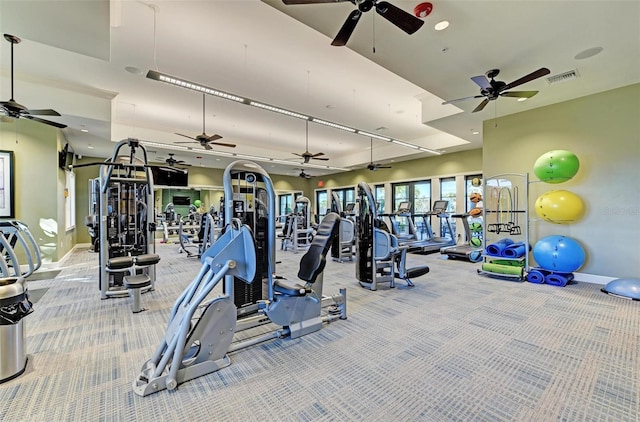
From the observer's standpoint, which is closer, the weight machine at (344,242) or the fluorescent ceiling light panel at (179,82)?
the fluorescent ceiling light panel at (179,82)

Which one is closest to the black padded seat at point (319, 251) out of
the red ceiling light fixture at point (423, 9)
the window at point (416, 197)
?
the red ceiling light fixture at point (423, 9)

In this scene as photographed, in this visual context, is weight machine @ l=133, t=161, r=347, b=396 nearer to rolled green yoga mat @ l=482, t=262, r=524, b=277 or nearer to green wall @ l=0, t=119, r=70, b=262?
rolled green yoga mat @ l=482, t=262, r=524, b=277

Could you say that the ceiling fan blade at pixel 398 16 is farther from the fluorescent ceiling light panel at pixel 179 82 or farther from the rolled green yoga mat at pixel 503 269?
the rolled green yoga mat at pixel 503 269

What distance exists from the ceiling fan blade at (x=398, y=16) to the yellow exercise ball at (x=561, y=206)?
418cm

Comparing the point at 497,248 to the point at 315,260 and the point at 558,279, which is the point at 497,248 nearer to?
the point at 558,279

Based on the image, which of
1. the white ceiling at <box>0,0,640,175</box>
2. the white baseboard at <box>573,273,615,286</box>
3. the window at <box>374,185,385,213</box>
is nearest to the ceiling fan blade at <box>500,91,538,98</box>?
the white ceiling at <box>0,0,640,175</box>

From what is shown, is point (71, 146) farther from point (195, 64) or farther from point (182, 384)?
point (182, 384)

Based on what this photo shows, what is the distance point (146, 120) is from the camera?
321 inches

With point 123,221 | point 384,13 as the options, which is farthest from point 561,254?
point 123,221

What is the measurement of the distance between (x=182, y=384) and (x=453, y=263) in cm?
651

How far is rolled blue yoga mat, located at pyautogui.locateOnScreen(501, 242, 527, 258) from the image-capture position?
5434 millimetres

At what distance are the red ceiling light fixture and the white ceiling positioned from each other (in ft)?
0.46

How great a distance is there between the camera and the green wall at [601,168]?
4668 millimetres

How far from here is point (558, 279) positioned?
15.9 ft
